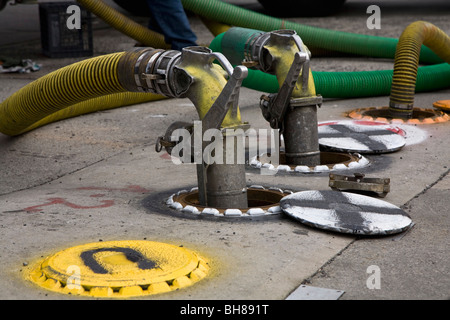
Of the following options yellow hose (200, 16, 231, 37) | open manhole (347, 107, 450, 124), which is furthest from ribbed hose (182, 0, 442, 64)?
open manhole (347, 107, 450, 124)

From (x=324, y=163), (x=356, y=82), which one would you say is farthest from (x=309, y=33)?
(x=324, y=163)

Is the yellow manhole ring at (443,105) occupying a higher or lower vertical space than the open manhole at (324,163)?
higher

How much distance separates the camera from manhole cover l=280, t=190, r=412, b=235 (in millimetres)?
3033

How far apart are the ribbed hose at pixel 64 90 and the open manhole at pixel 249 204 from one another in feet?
2.27

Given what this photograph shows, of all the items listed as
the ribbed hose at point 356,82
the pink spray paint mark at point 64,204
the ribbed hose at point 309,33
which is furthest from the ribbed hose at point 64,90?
the ribbed hose at point 309,33

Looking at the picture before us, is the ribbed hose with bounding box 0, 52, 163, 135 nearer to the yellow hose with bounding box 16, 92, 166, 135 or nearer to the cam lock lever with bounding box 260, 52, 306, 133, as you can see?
the yellow hose with bounding box 16, 92, 166, 135

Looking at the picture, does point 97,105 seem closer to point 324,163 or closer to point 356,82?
point 324,163

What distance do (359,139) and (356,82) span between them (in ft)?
5.33

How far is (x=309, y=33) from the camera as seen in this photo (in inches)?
305

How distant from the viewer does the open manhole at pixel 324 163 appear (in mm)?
4129

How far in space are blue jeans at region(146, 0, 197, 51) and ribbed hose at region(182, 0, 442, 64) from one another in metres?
0.96

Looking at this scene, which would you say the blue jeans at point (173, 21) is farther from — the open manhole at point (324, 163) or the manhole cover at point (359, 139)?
the open manhole at point (324, 163)

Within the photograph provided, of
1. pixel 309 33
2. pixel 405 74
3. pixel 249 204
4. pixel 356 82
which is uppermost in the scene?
pixel 309 33
